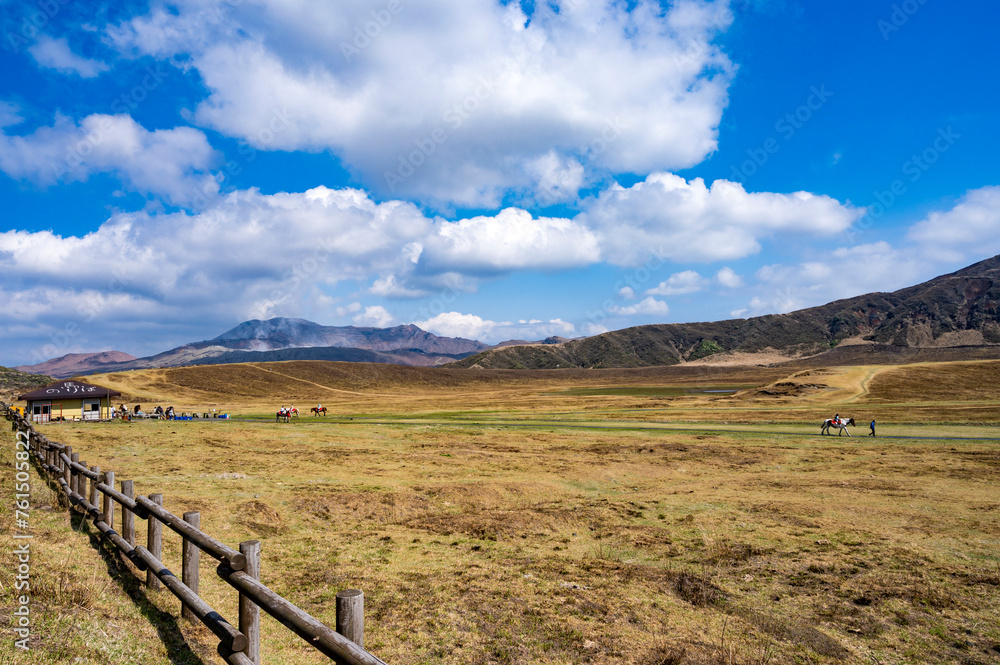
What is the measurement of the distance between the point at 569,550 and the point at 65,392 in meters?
51.9

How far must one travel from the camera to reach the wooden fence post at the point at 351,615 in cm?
453

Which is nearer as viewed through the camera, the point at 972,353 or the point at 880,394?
the point at 880,394

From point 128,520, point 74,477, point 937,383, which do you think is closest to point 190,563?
point 128,520

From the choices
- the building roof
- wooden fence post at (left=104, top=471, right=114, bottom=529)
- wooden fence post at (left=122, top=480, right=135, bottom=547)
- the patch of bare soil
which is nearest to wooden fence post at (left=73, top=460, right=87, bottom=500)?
wooden fence post at (left=104, top=471, right=114, bottom=529)

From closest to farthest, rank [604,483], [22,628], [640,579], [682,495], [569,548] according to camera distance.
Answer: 1. [22,628]
2. [640,579]
3. [569,548]
4. [682,495]
5. [604,483]

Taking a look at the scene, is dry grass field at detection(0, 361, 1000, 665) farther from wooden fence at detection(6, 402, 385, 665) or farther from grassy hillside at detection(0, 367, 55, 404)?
grassy hillside at detection(0, 367, 55, 404)

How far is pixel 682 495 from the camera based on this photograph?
59.6 ft

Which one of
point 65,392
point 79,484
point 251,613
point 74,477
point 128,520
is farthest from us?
point 65,392

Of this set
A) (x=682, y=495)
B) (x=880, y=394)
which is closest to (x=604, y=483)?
(x=682, y=495)

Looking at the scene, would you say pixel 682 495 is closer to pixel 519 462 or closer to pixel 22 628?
pixel 519 462

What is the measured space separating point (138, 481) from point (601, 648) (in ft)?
52.7

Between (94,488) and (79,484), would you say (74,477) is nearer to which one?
(79,484)

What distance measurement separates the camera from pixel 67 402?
4559cm

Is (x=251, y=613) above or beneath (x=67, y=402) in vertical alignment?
beneath
